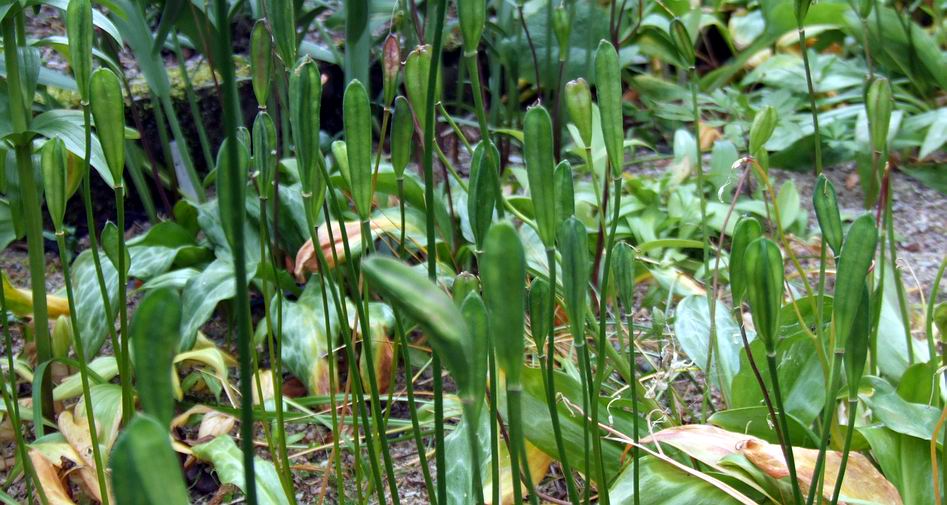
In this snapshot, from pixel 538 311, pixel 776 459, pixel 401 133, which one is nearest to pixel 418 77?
pixel 401 133

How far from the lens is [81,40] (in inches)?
21.4

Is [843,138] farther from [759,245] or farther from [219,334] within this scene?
[759,245]

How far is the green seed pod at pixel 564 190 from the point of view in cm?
52

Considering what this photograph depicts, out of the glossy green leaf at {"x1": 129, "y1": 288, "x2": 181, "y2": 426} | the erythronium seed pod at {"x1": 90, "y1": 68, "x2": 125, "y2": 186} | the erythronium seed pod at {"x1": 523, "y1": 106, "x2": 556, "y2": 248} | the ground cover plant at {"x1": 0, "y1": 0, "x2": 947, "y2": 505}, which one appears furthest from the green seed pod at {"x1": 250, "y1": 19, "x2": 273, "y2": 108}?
the glossy green leaf at {"x1": 129, "y1": 288, "x2": 181, "y2": 426}

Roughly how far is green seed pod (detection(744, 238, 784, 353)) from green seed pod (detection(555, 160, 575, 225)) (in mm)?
115

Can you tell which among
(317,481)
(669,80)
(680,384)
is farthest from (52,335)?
(669,80)

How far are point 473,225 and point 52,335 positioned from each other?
84 cm

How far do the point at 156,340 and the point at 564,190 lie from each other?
0.96 ft

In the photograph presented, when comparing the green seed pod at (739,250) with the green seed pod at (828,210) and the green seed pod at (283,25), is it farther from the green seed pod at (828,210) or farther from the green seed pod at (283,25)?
the green seed pod at (283,25)

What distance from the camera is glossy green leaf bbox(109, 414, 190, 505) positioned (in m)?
0.25

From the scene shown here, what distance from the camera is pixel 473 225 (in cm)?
47

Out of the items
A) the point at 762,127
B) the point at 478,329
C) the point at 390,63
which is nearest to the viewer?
the point at 478,329

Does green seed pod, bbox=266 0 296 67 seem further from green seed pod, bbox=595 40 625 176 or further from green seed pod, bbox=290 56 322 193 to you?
green seed pod, bbox=595 40 625 176

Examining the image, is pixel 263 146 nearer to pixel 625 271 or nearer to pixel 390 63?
pixel 390 63
